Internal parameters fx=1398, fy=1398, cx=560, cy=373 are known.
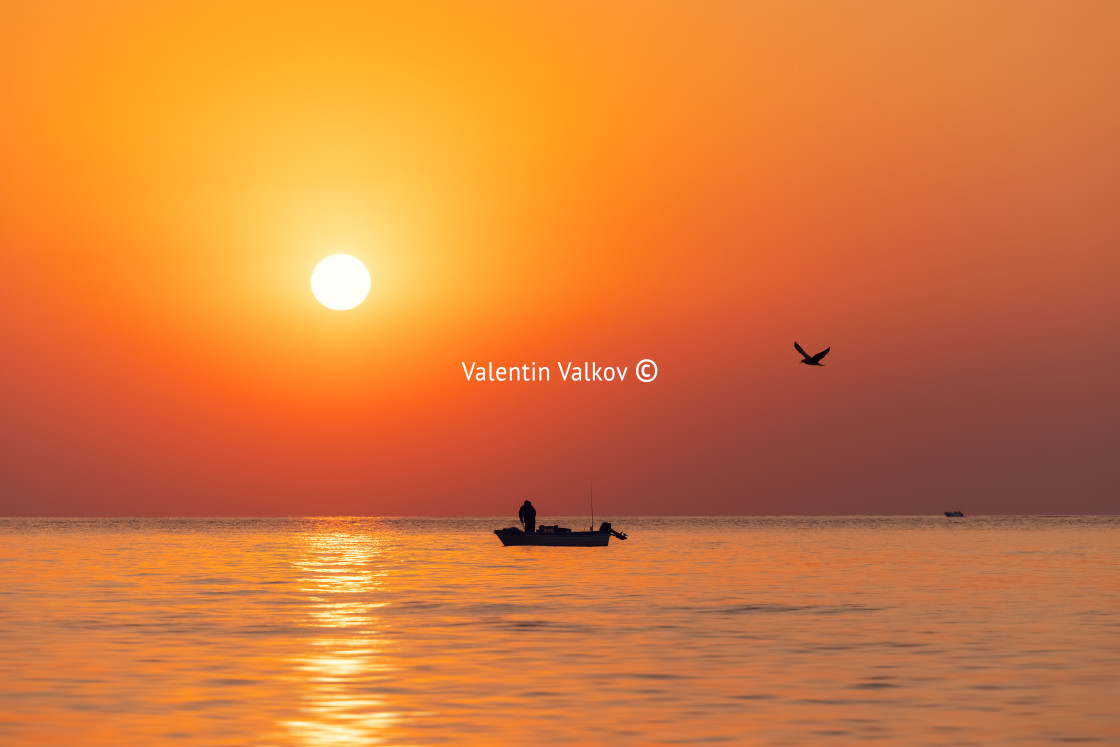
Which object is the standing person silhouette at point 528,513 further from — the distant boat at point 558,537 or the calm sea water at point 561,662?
the calm sea water at point 561,662

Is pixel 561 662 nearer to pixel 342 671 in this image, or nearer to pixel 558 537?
pixel 342 671

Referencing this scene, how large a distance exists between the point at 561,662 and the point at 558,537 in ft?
217

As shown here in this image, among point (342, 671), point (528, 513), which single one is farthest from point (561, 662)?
point (528, 513)

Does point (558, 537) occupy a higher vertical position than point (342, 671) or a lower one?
higher

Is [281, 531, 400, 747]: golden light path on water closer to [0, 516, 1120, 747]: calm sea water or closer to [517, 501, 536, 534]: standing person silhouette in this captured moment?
[0, 516, 1120, 747]: calm sea water

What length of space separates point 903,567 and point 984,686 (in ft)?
162

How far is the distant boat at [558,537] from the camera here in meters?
94.9

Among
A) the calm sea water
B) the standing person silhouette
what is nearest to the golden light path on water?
the calm sea water

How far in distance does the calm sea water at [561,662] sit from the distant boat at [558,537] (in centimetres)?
3569

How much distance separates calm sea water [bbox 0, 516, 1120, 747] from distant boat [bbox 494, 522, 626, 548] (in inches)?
1405

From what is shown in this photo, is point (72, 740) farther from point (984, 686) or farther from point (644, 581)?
point (644, 581)

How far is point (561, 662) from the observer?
2917 centimetres

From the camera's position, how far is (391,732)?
20797 mm

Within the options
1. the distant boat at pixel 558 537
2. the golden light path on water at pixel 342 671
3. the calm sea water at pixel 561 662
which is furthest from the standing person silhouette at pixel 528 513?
the golden light path on water at pixel 342 671
